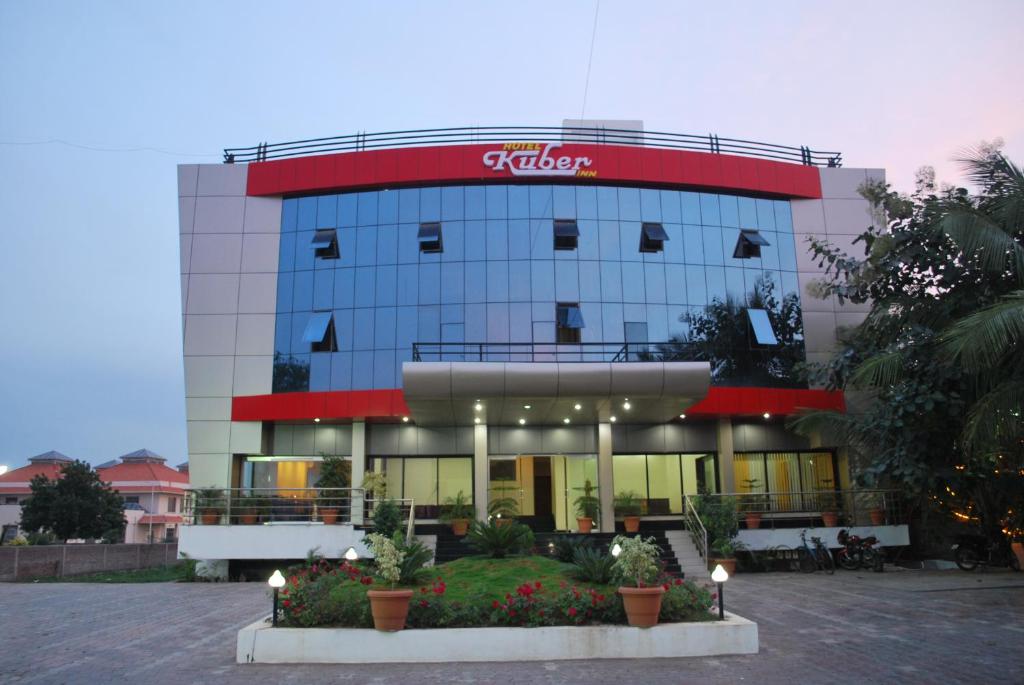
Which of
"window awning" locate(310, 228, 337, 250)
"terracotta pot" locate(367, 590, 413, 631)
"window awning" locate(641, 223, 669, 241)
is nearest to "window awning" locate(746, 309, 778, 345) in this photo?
"window awning" locate(641, 223, 669, 241)

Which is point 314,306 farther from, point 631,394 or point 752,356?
point 752,356

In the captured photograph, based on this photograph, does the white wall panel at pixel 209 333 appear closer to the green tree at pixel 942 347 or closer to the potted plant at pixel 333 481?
the potted plant at pixel 333 481

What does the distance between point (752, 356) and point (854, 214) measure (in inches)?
251

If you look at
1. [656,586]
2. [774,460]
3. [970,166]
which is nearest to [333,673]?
[656,586]

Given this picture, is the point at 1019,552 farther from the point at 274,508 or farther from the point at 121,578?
the point at 121,578

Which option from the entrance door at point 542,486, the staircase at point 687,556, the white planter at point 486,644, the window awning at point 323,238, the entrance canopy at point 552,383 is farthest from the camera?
the entrance door at point 542,486

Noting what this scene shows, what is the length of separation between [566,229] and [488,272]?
9.29ft

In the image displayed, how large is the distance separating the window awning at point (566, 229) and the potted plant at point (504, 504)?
26.7ft

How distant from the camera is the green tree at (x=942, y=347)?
41.1 feet

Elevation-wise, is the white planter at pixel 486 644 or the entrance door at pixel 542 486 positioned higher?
the entrance door at pixel 542 486

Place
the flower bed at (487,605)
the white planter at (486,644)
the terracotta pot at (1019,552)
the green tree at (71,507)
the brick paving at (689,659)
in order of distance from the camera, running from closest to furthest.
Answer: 1. the brick paving at (689,659)
2. the white planter at (486,644)
3. the flower bed at (487,605)
4. the terracotta pot at (1019,552)
5. the green tree at (71,507)

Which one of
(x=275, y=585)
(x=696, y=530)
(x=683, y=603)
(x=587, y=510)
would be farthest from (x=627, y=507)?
(x=275, y=585)

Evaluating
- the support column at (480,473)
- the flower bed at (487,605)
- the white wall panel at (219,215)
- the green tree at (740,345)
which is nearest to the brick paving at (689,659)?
the flower bed at (487,605)

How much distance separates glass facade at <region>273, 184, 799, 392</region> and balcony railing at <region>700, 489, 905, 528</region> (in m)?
5.79
